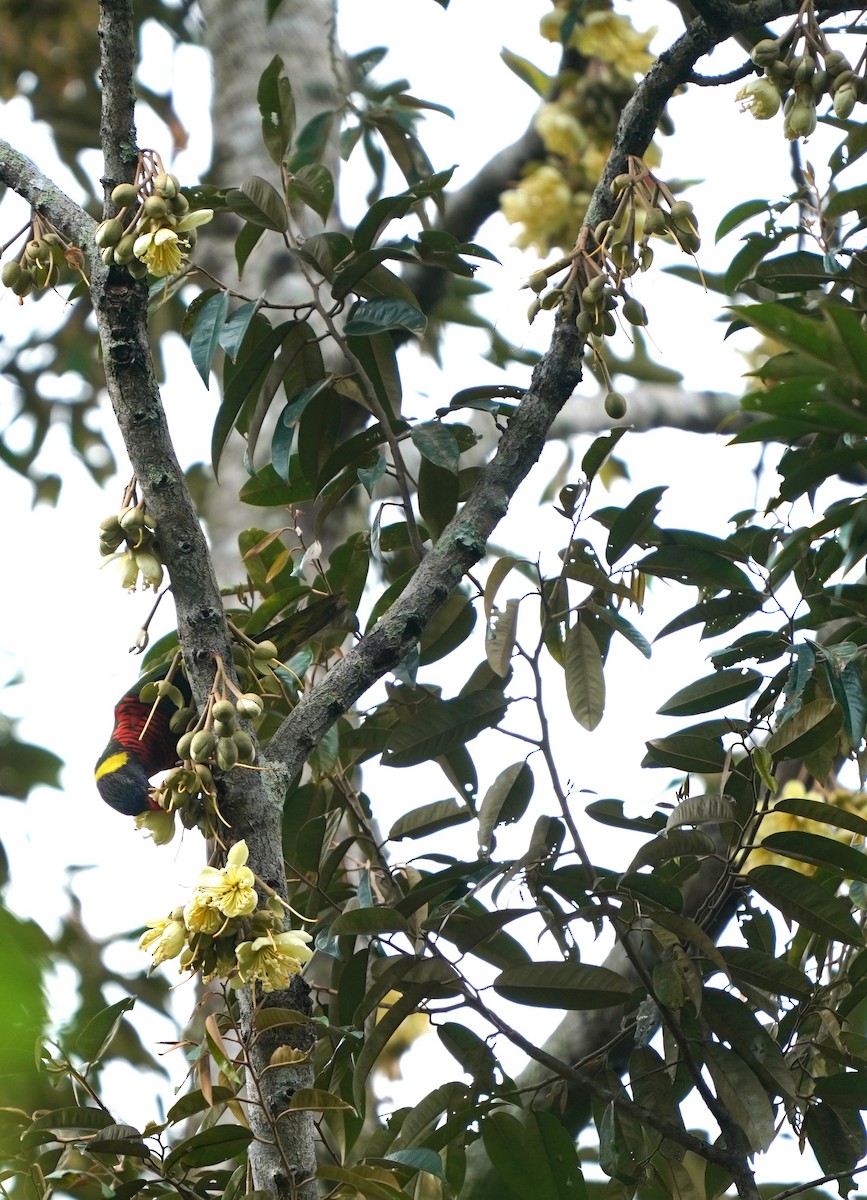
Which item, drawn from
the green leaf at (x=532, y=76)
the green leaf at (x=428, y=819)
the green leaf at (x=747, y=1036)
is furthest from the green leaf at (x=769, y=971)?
the green leaf at (x=532, y=76)

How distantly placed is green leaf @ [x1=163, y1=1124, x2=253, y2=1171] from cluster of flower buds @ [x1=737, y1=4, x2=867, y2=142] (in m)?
1.12

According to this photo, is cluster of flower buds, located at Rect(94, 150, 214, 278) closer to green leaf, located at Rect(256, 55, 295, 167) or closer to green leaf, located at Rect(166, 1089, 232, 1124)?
green leaf, located at Rect(256, 55, 295, 167)

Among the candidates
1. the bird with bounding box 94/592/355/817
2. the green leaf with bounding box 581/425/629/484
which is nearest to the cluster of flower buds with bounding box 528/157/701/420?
the green leaf with bounding box 581/425/629/484

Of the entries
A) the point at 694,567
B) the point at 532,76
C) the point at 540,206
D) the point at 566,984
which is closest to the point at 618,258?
the point at 694,567

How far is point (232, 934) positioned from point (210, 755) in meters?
0.15

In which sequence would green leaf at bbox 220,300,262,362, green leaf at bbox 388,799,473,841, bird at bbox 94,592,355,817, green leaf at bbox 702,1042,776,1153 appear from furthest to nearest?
bird at bbox 94,592,355,817
green leaf at bbox 388,799,473,841
green leaf at bbox 220,300,262,362
green leaf at bbox 702,1042,776,1153

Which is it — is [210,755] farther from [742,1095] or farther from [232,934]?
[742,1095]

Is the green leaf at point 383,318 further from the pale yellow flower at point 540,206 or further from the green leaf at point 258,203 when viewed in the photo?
the pale yellow flower at point 540,206

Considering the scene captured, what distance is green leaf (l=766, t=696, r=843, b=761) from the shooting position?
48.6 inches

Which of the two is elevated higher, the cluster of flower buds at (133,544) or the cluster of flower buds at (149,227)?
the cluster of flower buds at (149,227)

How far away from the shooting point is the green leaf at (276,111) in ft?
4.35

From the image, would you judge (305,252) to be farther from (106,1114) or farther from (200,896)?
(106,1114)

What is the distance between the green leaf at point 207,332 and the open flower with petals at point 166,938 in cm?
54

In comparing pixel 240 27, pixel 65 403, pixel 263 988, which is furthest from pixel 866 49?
pixel 65 403
